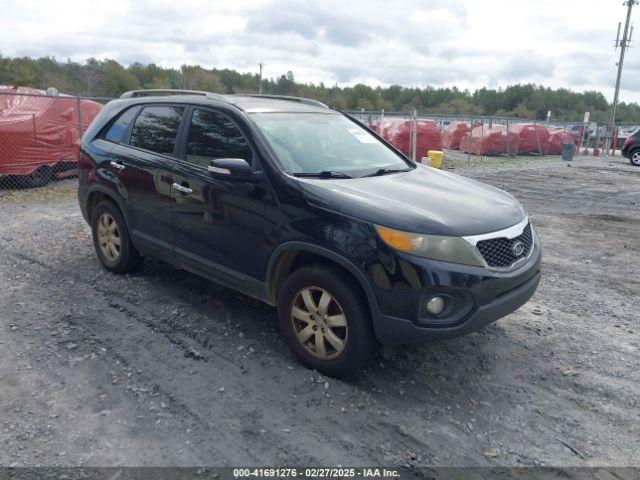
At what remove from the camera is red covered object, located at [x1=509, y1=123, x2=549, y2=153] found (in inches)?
959

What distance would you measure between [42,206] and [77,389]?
22.1ft

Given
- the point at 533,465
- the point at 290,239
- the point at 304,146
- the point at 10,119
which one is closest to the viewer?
the point at 533,465

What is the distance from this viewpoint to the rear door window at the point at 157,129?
4.51 metres

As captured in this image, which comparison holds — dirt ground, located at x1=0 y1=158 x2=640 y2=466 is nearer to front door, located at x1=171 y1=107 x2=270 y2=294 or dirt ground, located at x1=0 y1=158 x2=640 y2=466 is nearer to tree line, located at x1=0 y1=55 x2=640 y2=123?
front door, located at x1=171 y1=107 x2=270 y2=294

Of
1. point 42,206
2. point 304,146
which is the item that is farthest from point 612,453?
point 42,206

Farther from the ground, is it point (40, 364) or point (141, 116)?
point (141, 116)

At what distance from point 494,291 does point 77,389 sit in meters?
2.70

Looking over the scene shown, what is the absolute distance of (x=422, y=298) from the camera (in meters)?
3.07

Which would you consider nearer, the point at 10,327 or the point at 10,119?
the point at 10,327

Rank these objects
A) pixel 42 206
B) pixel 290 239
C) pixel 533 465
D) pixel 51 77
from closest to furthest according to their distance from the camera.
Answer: pixel 533 465
pixel 290 239
pixel 42 206
pixel 51 77

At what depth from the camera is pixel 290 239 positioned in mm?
3484

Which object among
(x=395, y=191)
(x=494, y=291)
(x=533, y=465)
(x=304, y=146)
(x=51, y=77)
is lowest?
(x=533, y=465)

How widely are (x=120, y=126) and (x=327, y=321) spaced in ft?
10.3

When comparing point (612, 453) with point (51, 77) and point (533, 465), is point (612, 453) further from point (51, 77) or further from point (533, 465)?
point (51, 77)
